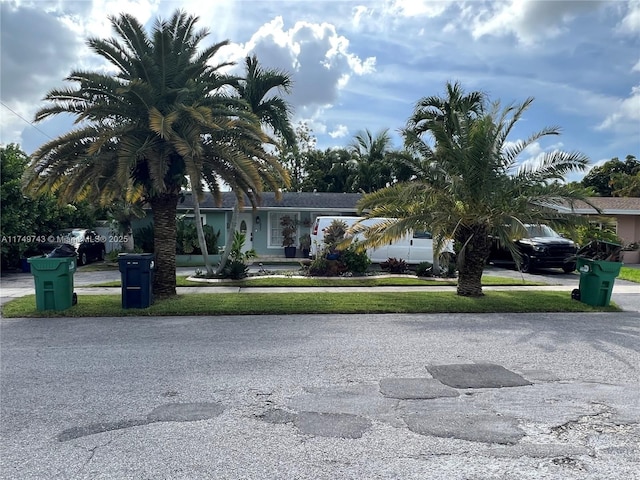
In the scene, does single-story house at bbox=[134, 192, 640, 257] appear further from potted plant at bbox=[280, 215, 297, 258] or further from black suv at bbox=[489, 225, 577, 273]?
black suv at bbox=[489, 225, 577, 273]

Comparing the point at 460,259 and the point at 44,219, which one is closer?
the point at 460,259

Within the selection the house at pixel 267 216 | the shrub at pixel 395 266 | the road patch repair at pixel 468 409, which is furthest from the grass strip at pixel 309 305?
the house at pixel 267 216

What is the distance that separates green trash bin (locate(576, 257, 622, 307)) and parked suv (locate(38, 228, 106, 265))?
18.7 meters

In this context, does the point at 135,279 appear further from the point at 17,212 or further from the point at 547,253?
the point at 547,253

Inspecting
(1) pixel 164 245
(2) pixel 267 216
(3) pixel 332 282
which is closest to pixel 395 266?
(3) pixel 332 282

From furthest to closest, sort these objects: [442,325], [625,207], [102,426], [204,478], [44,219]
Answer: [625,207] → [44,219] → [442,325] → [102,426] → [204,478]

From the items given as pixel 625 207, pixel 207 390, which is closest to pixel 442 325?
pixel 207 390

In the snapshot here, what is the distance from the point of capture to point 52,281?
991cm

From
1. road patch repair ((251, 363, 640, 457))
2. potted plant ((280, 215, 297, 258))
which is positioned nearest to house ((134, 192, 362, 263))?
potted plant ((280, 215, 297, 258))

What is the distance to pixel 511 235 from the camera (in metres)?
10.9

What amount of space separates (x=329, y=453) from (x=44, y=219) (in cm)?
1956

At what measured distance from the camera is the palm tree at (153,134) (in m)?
10.5

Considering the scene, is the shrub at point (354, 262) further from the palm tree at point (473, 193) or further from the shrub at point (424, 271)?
the palm tree at point (473, 193)

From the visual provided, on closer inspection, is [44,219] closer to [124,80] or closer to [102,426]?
[124,80]
